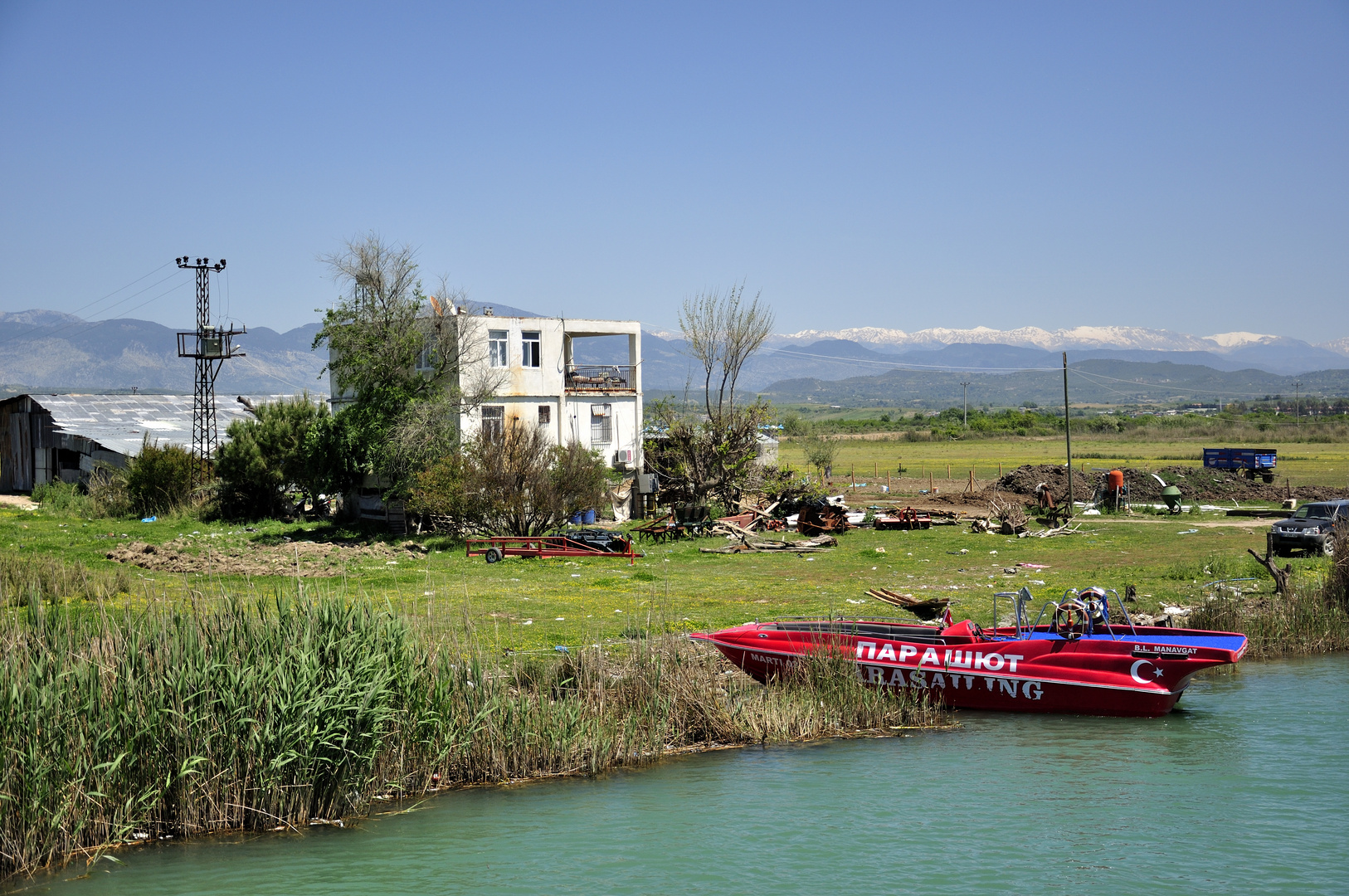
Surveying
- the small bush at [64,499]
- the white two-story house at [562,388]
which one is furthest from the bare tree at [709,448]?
the small bush at [64,499]

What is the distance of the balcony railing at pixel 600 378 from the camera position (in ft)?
139

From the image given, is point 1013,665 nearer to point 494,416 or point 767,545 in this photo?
point 767,545

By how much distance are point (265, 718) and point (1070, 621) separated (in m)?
12.0

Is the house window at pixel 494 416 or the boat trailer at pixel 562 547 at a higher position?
the house window at pixel 494 416

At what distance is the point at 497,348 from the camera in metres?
39.2

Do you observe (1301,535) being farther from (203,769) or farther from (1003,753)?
(203,769)

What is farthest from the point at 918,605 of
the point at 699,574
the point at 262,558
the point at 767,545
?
the point at 262,558

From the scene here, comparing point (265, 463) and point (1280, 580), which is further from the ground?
point (265, 463)

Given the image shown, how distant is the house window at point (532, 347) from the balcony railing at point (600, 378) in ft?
6.53

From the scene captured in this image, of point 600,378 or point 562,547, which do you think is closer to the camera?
point 562,547

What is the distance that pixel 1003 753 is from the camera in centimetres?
1429

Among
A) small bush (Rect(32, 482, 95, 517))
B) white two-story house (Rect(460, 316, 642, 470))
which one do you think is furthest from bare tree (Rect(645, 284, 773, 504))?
small bush (Rect(32, 482, 95, 517))

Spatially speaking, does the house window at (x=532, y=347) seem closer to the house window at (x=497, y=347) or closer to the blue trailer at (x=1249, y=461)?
the house window at (x=497, y=347)

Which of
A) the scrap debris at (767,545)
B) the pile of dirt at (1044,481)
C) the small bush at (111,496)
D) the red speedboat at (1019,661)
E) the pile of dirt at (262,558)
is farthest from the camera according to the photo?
the pile of dirt at (1044,481)
